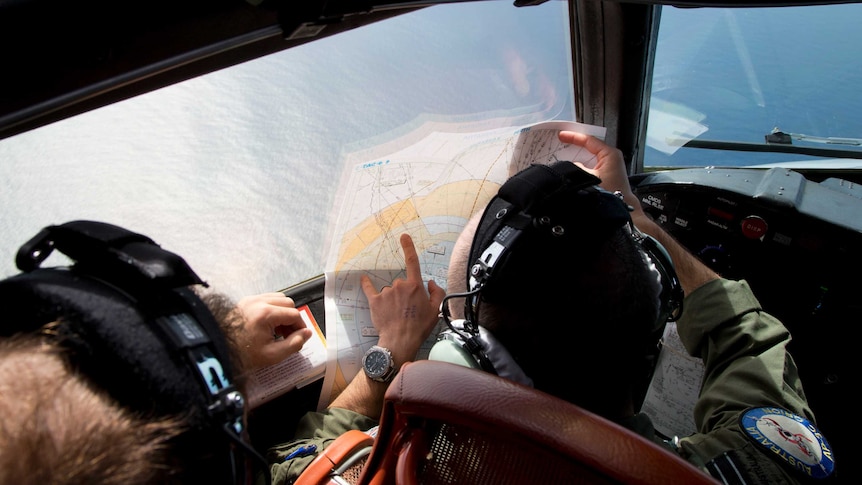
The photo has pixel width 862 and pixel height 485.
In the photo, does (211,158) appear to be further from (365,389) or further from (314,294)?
(365,389)

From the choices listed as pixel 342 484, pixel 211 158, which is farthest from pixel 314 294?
pixel 342 484

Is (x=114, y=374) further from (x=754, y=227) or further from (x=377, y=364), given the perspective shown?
(x=754, y=227)

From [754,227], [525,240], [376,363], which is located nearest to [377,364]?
[376,363]

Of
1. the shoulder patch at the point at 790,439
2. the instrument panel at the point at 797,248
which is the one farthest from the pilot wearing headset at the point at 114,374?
the instrument panel at the point at 797,248

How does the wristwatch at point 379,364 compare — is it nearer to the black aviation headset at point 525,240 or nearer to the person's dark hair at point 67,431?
the black aviation headset at point 525,240

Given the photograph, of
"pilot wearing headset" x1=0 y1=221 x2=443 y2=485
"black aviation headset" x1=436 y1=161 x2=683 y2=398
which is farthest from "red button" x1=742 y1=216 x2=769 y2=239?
"pilot wearing headset" x1=0 y1=221 x2=443 y2=485
